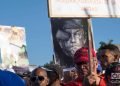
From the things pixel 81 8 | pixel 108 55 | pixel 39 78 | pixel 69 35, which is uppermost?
pixel 81 8

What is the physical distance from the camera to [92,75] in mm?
4590

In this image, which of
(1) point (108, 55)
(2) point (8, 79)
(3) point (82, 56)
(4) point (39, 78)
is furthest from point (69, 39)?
(2) point (8, 79)

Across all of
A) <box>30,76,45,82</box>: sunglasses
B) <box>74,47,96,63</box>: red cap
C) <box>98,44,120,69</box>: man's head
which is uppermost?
<box>74,47,96,63</box>: red cap

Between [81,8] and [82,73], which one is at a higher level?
[81,8]

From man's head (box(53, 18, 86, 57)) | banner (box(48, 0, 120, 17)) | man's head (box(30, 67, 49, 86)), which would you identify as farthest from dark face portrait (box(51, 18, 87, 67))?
man's head (box(30, 67, 49, 86))

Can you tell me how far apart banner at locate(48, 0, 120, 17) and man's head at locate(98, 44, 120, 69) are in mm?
704

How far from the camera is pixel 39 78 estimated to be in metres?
5.04

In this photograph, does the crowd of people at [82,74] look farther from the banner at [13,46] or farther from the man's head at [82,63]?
the banner at [13,46]

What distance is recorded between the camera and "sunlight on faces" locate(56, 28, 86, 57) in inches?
337

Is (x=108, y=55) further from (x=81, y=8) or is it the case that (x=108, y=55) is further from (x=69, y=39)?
(x=69, y=39)

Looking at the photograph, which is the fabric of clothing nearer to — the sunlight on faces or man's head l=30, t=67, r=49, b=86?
man's head l=30, t=67, r=49, b=86

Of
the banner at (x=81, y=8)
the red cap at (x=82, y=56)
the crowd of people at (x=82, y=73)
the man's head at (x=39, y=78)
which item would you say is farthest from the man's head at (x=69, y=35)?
the man's head at (x=39, y=78)

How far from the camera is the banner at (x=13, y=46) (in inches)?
399

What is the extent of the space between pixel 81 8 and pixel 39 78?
0.86 m
